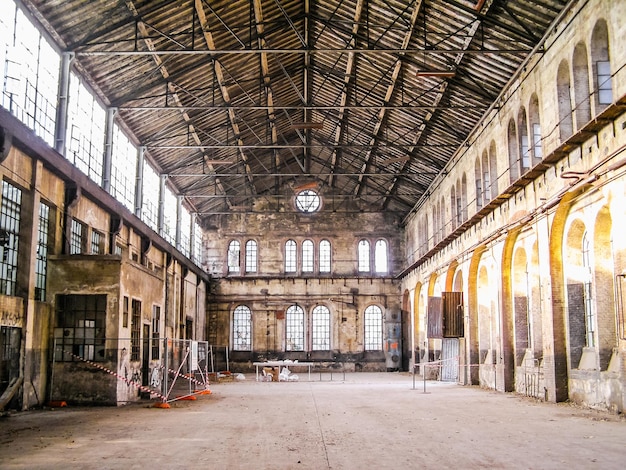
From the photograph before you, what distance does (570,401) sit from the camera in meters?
16.8

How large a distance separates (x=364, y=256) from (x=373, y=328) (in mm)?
4386

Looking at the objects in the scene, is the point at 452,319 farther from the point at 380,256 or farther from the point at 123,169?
the point at 380,256

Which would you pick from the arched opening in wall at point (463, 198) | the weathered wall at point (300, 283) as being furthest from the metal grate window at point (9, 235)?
the weathered wall at point (300, 283)

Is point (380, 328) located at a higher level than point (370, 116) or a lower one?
lower

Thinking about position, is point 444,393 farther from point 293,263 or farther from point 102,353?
point 293,263

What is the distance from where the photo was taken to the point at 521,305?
69.5 feet

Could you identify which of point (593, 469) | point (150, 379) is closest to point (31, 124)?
point (150, 379)

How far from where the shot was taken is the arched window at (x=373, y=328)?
3978 centimetres

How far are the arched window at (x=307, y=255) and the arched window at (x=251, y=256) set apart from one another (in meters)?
2.97

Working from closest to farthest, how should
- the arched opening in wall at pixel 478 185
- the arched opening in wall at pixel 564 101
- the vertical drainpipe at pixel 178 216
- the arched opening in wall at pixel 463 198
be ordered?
the arched opening in wall at pixel 564 101, the arched opening in wall at pixel 478 185, the arched opening in wall at pixel 463 198, the vertical drainpipe at pixel 178 216

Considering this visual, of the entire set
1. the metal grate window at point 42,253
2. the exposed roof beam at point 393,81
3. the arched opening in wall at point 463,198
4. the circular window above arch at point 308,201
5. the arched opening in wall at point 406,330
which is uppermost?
the exposed roof beam at point 393,81

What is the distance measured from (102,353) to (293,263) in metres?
23.8

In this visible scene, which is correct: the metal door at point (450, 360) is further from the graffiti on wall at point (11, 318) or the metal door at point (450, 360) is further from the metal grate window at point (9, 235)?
the metal grate window at point (9, 235)

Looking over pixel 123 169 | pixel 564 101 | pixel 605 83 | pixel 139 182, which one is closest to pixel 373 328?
pixel 139 182
